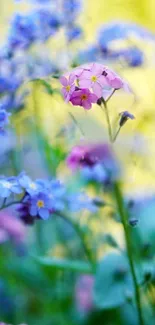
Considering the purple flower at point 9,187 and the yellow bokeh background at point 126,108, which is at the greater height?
the yellow bokeh background at point 126,108

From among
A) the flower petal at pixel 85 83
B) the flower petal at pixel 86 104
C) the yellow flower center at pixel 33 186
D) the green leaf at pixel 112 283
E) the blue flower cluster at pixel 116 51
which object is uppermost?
the blue flower cluster at pixel 116 51

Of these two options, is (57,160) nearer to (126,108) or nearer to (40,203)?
(126,108)

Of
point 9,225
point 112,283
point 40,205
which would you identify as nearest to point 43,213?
point 40,205

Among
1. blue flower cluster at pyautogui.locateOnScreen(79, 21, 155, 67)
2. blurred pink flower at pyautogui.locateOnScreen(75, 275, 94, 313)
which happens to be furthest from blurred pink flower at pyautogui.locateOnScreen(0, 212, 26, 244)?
blue flower cluster at pyautogui.locateOnScreen(79, 21, 155, 67)

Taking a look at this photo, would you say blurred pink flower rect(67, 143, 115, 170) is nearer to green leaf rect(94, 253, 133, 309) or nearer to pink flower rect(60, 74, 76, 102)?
pink flower rect(60, 74, 76, 102)

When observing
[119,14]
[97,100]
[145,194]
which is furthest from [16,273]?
[119,14]

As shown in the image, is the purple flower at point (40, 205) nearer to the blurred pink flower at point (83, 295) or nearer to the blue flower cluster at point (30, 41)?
the blue flower cluster at point (30, 41)

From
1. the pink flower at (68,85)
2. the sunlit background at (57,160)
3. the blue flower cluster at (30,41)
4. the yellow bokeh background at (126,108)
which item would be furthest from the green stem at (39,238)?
the pink flower at (68,85)

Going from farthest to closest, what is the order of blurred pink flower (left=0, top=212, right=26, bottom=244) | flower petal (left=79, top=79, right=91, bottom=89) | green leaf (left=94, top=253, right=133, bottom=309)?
1. blurred pink flower (left=0, top=212, right=26, bottom=244)
2. green leaf (left=94, top=253, right=133, bottom=309)
3. flower petal (left=79, top=79, right=91, bottom=89)
